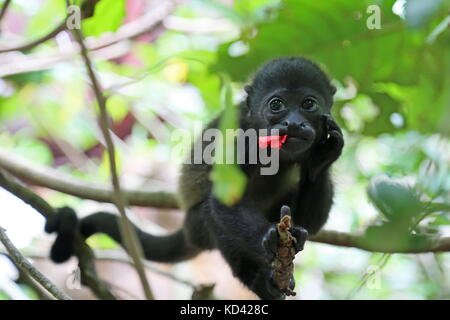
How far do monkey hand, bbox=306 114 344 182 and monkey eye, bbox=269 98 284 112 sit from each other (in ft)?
0.77

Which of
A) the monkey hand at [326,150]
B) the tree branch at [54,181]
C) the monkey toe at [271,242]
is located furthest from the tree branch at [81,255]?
the monkey hand at [326,150]

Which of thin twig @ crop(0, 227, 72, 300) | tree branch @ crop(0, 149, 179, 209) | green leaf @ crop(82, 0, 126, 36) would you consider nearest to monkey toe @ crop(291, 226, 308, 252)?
thin twig @ crop(0, 227, 72, 300)

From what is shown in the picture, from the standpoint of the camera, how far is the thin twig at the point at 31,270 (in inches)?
85.4

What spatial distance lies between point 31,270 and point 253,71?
2.04 m

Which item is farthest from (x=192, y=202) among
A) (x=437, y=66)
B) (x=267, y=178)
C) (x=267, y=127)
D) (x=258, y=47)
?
(x=437, y=66)

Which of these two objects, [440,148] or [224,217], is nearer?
[440,148]

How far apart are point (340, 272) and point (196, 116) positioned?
2069mm

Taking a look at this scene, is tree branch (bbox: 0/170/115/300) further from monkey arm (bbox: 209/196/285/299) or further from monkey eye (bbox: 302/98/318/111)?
monkey eye (bbox: 302/98/318/111)

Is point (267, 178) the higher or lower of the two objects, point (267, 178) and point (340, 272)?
the lower

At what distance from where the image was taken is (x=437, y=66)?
3137 mm

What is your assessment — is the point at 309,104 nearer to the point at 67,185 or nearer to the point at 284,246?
the point at 284,246

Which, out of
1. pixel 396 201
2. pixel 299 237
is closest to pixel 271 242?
pixel 299 237
